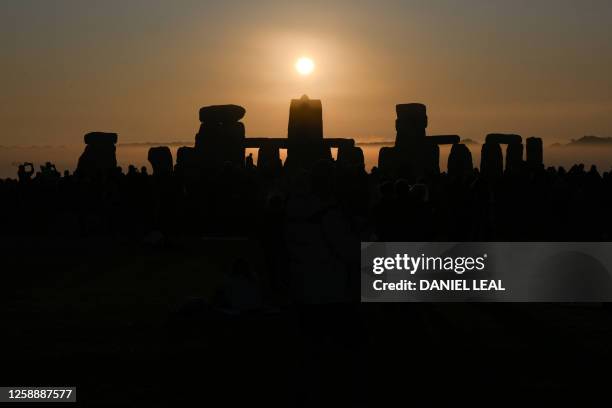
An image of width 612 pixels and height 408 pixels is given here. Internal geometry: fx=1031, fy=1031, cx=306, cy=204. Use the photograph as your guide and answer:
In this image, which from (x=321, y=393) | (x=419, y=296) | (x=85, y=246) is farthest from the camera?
(x=85, y=246)

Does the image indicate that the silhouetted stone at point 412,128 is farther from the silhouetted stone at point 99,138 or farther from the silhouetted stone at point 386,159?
the silhouetted stone at point 99,138

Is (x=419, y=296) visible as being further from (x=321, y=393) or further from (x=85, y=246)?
(x=85, y=246)

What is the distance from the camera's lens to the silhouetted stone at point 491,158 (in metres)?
50.7

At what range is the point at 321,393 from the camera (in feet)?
25.5

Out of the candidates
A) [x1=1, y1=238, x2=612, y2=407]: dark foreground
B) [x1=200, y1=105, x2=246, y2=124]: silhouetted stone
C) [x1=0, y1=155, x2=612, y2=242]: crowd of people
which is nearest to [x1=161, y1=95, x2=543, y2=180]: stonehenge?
[x1=200, y1=105, x2=246, y2=124]: silhouetted stone

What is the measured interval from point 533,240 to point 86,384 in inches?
632

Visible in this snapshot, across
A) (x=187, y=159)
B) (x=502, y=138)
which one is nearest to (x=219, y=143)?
(x=187, y=159)

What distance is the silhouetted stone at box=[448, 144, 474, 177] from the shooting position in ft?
161

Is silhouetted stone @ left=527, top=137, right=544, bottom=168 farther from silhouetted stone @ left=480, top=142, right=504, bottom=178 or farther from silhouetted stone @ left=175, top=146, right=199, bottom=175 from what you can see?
silhouetted stone @ left=175, top=146, right=199, bottom=175

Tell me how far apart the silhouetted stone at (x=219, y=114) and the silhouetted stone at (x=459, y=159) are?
11.3m

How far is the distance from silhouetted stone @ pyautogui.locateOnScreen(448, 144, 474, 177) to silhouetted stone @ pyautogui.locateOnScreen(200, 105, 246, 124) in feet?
37.0

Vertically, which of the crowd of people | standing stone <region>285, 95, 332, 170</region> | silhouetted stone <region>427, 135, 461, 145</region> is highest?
silhouetted stone <region>427, 135, 461, 145</region>

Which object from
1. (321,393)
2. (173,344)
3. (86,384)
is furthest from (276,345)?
(321,393)

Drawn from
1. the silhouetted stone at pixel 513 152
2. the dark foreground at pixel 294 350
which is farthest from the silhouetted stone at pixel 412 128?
the dark foreground at pixel 294 350
